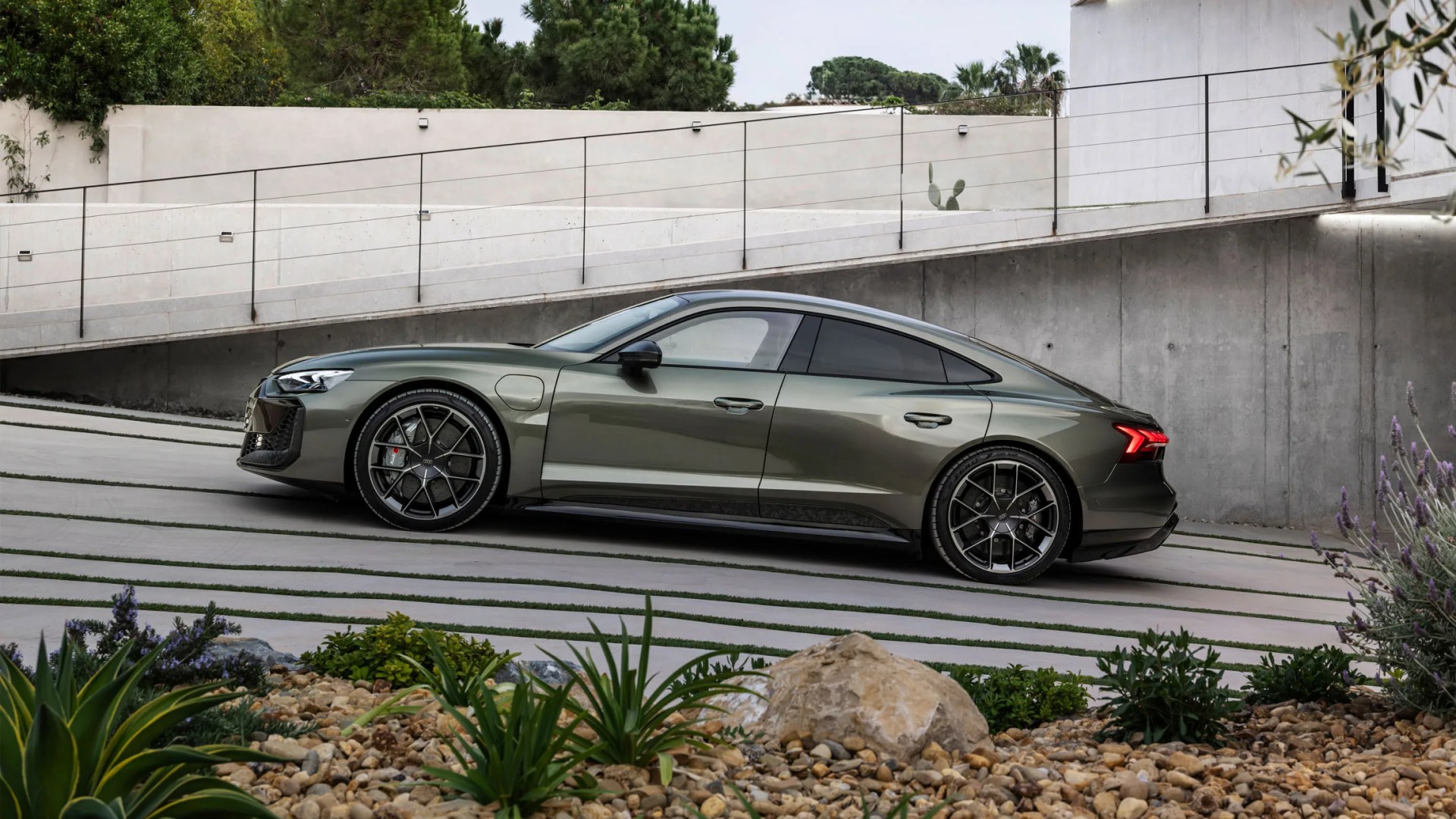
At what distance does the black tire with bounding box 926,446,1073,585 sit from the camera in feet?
22.7

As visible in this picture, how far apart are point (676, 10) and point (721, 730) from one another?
2978cm

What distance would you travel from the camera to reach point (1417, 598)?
4.07 meters

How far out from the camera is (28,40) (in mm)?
18312

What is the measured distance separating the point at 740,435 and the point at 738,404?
0.51 feet

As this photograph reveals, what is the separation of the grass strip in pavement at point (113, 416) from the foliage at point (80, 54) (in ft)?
31.7

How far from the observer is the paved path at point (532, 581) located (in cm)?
506

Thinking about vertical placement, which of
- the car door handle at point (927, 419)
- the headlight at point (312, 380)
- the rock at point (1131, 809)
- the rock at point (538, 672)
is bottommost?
the rock at point (1131, 809)

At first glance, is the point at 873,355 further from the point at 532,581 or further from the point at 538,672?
the point at 538,672

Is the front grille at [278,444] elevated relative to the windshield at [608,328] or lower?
lower

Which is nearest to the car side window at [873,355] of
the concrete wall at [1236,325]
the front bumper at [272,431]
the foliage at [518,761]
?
the front bumper at [272,431]

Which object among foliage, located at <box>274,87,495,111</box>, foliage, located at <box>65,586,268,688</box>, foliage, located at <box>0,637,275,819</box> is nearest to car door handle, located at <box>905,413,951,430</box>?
foliage, located at <box>65,586,268,688</box>

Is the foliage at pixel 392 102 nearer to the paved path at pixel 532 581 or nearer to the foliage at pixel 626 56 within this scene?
the foliage at pixel 626 56

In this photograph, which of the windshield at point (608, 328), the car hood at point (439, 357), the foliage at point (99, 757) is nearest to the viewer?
the foliage at point (99, 757)

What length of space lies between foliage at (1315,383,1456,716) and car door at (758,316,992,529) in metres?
2.65
